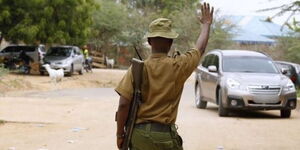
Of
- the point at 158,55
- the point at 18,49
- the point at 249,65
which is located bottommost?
the point at 18,49

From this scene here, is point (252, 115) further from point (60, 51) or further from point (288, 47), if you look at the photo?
point (288, 47)

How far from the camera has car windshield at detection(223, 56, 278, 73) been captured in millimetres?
16266

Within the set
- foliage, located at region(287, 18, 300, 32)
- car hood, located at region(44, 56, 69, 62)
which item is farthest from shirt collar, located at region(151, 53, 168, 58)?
car hood, located at region(44, 56, 69, 62)

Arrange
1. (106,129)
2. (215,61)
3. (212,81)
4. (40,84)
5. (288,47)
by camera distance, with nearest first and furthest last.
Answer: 1. (106,129)
2. (212,81)
3. (215,61)
4. (40,84)
5. (288,47)

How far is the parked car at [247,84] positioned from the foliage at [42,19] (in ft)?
62.7

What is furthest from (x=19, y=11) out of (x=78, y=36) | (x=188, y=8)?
(x=188, y=8)

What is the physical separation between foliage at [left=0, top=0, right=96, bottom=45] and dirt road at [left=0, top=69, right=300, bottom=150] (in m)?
17.0

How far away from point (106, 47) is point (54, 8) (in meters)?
21.3

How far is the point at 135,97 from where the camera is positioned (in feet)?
15.3

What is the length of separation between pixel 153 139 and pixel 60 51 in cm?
3351

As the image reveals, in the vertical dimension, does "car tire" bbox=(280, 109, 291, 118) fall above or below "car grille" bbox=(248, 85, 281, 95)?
below

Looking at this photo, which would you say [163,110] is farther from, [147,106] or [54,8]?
[54,8]

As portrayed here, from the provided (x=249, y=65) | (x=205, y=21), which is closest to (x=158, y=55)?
(x=205, y=21)

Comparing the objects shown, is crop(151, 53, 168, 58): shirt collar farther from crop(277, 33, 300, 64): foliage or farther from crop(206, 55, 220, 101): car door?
crop(277, 33, 300, 64): foliage
